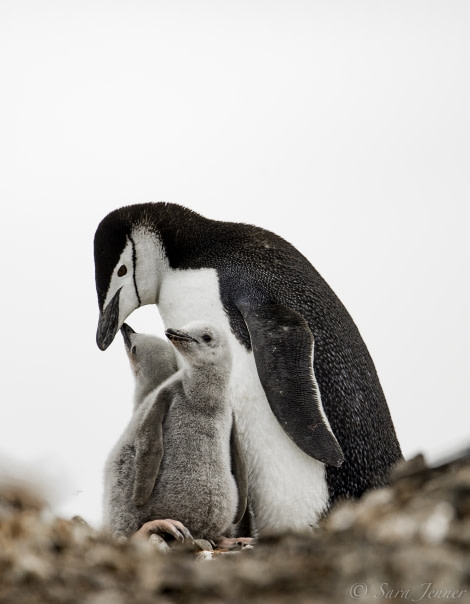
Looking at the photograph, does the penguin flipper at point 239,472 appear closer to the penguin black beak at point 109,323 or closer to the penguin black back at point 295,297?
the penguin black back at point 295,297

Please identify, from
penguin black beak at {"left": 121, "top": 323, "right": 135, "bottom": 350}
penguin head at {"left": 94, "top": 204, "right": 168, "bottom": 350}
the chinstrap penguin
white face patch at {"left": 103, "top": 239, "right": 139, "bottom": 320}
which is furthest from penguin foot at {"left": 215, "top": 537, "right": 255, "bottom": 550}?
white face patch at {"left": 103, "top": 239, "right": 139, "bottom": 320}

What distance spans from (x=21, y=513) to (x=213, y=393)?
3.41ft

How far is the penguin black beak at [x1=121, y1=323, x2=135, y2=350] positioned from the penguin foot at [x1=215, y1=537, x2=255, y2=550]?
78 centimetres

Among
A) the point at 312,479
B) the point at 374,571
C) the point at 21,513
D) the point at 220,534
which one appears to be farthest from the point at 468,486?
the point at 312,479

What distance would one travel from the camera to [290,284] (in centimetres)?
314

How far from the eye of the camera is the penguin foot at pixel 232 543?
2535mm

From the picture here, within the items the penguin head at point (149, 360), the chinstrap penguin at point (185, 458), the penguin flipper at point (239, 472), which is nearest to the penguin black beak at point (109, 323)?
the penguin head at point (149, 360)

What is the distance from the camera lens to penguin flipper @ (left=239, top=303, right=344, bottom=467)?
285 cm

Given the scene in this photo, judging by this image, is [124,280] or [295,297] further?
[124,280]

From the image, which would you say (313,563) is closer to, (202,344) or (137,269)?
(202,344)

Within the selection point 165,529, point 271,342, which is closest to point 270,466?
point 271,342

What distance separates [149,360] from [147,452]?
1.74 ft

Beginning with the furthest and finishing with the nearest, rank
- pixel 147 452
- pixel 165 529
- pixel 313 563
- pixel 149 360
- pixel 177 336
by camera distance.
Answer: pixel 149 360 → pixel 177 336 → pixel 147 452 → pixel 165 529 → pixel 313 563

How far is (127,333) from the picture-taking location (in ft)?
10.5
